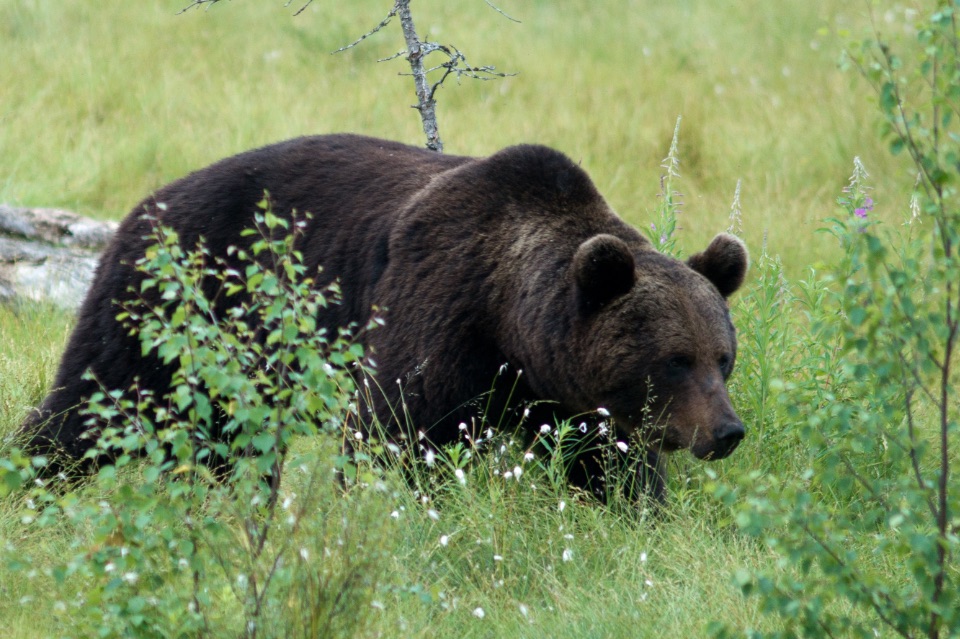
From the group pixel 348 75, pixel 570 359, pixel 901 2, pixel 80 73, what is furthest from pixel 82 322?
pixel 901 2

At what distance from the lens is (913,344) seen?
Result: 289 cm

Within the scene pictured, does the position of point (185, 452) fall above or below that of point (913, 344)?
below

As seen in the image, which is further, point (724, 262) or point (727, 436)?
point (724, 262)

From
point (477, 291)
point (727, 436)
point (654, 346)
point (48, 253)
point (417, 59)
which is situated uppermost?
point (417, 59)

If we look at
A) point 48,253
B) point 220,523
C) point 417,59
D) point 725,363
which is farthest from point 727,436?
point 48,253

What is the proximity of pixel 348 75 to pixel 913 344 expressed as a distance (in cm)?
1018

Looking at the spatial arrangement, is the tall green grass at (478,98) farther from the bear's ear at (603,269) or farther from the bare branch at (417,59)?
the bear's ear at (603,269)

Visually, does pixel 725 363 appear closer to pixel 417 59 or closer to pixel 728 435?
pixel 728 435

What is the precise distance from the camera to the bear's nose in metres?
4.38

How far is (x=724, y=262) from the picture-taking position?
498 centimetres

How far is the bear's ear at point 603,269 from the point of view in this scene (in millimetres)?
4582

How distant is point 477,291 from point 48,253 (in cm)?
401

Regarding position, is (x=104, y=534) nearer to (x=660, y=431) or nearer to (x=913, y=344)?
(x=913, y=344)

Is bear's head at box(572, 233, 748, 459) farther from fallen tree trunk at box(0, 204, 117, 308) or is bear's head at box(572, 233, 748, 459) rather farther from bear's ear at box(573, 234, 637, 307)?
fallen tree trunk at box(0, 204, 117, 308)
